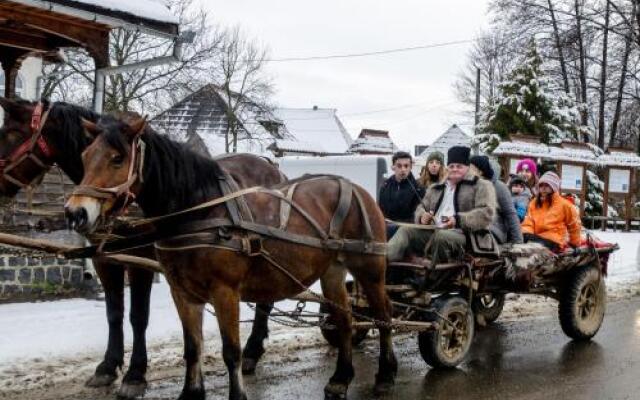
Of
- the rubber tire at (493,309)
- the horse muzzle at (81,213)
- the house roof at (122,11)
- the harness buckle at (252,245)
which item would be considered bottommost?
the rubber tire at (493,309)

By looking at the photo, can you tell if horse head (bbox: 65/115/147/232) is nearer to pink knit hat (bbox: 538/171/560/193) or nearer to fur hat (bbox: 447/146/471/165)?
fur hat (bbox: 447/146/471/165)

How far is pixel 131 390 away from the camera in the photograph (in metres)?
5.50

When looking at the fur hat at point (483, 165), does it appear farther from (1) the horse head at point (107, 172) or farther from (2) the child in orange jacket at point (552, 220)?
(1) the horse head at point (107, 172)

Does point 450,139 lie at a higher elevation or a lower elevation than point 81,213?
higher

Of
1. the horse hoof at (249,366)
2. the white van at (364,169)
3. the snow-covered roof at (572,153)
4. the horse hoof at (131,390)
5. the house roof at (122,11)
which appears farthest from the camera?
the snow-covered roof at (572,153)

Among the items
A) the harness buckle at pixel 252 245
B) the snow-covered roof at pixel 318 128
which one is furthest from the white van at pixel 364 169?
the snow-covered roof at pixel 318 128

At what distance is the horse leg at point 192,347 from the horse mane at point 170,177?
0.72m

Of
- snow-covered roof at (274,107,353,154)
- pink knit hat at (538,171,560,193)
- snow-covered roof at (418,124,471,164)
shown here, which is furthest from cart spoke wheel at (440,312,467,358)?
snow-covered roof at (274,107,353,154)

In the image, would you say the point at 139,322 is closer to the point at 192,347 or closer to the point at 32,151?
the point at 192,347

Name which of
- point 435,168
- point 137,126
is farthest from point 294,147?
point 137,126

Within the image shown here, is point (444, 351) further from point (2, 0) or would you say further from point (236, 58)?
point (236, 58)

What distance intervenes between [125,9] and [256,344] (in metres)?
4.47

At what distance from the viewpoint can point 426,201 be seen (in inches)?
289

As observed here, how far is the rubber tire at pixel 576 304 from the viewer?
7941mm
